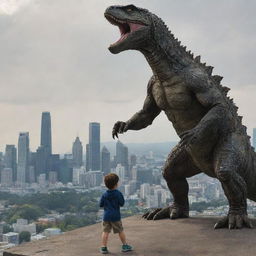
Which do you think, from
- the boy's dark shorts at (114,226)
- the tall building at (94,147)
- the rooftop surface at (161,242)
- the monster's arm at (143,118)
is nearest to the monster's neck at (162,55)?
the monster's arm at (143,118)

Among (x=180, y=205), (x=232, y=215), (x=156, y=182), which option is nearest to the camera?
(x=232, y=215)

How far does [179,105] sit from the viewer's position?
16.9ft

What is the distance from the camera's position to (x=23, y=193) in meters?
81.6

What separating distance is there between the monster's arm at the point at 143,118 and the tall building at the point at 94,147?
270 feet

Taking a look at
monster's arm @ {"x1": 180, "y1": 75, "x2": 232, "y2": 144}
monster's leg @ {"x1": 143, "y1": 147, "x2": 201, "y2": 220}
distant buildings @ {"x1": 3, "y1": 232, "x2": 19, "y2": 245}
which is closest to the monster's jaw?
monster's arm @ {"x1": 180, "y1": 75, "x2": 232, "y2": 144}

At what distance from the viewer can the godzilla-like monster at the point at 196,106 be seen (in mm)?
4988

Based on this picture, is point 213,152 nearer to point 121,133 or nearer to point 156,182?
Result: point 121,133

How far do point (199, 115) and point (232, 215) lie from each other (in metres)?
1.13

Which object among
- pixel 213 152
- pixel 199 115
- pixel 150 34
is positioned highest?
pixel 150 34

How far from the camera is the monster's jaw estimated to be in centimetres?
499

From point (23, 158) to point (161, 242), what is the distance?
86162 mm

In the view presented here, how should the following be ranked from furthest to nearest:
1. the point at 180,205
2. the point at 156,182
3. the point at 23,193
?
1. the point at 156,182
2. the point at 23,193
3. the point at 180,205

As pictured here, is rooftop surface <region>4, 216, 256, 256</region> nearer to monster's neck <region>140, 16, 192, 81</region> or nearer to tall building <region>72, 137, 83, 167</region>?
monster's neck <region>140, 16, 192, 81</region>

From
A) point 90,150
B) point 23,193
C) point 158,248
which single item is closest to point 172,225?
point 158,248
